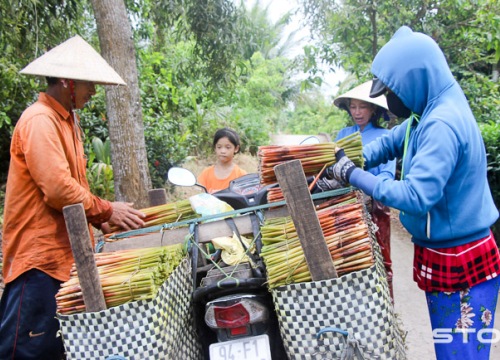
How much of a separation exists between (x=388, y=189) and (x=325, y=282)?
0.51 meters

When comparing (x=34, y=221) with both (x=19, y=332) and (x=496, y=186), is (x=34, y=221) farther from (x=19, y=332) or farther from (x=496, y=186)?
Answer: (x=496, y=186)

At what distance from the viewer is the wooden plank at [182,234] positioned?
8.84 feet

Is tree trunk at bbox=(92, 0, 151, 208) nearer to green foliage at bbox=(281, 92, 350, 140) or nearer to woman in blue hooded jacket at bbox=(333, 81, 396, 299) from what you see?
woman in blue hooded jacket at bbox=(333, 81, 396, 299)

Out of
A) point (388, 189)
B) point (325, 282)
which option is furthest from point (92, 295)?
point (388, 189)

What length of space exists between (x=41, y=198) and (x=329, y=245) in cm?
164

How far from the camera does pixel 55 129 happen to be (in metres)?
2.66

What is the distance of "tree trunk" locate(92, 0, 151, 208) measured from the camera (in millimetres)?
4367

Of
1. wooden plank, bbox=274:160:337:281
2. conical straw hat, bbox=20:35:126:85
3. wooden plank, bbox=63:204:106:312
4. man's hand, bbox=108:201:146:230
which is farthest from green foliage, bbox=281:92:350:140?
wooden plank, bbox=63:204:106:312

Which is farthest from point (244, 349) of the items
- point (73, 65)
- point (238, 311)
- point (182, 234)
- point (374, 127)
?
point (374, 127)

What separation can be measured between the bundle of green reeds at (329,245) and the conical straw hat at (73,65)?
1.36m

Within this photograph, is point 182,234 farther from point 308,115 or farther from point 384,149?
point 308,115

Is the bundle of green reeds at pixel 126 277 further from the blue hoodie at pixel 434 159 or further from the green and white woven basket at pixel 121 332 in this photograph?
the blue hoodie at pixel 434 159

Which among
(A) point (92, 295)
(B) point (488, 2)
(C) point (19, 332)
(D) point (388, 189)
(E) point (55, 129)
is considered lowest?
(C) point (19, 332)

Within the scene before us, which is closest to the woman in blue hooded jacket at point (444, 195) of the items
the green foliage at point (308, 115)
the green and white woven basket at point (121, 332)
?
the green and white woven basket at point (121, 332)
